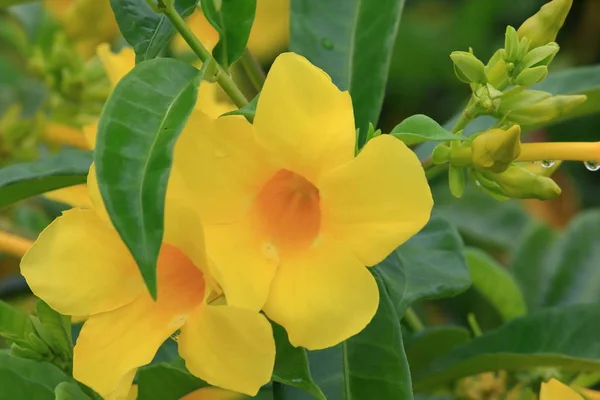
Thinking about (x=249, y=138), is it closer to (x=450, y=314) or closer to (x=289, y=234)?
(x=289, y=234)

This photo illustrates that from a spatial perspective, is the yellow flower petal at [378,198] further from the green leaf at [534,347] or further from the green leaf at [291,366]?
the green leaf at [534,347]

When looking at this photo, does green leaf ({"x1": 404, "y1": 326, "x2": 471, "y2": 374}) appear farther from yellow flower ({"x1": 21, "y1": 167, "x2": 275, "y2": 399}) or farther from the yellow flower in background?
the yellow flower in background

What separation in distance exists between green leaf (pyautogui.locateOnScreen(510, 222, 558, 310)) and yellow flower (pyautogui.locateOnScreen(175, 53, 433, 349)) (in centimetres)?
82

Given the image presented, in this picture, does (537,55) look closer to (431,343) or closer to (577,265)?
(431,343)

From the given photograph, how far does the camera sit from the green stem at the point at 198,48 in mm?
719

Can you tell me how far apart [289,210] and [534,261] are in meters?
0.82

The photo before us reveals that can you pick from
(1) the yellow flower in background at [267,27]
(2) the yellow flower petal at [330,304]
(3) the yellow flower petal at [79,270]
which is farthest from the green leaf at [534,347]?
(1) the yellow flower in background at [267,27]

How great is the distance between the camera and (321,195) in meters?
0.69

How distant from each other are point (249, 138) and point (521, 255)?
92 centimetres

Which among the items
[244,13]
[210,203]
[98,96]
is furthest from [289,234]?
[98,96]

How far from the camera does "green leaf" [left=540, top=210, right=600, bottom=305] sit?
1351 millimetres

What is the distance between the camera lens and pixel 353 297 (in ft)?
2.13

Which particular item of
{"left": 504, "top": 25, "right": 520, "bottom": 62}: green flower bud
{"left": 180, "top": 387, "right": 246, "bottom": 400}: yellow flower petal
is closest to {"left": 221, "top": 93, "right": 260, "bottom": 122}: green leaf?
{"left": 504, "top": 25, "right": 520, "bottom": 62}: green flower bud

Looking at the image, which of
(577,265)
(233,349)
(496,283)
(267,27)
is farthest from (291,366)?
(267,27)
